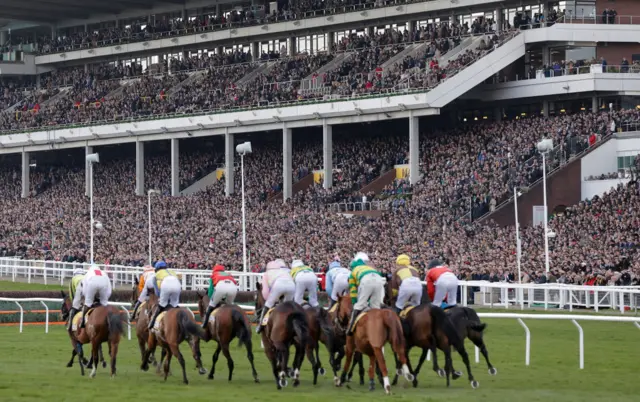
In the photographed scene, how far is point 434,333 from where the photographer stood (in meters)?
15.3

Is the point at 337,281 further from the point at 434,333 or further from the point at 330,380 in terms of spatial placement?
the point at 434,333

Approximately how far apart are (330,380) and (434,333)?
1743mm

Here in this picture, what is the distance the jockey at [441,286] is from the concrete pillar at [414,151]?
2784 centimetres

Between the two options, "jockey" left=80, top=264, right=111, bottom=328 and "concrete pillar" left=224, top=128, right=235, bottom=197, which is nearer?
"jockey" left=80, top=264, right=111, bottom=328

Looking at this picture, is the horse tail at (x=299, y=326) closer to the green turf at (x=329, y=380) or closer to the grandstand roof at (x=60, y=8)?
the green turf at (x=329, y=380)

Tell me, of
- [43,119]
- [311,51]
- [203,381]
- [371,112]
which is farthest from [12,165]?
[203,381]

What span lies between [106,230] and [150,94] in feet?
38.2

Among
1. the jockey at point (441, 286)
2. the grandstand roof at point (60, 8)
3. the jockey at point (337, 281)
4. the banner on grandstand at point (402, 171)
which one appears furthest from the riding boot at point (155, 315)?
the grandstand roof at point (60, 8)

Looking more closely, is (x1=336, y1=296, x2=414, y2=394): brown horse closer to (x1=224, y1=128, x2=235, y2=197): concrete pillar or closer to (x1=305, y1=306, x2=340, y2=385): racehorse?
(x1=305, y1=306, x2=340, y2=385): racehorse

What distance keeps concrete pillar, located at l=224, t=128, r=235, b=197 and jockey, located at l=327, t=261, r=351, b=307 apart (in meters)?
33.8

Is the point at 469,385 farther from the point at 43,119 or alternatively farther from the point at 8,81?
the point at 8,81

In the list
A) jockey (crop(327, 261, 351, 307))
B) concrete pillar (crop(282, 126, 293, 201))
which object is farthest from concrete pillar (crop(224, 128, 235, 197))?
jockey (crop(327, 261, 351, 307))

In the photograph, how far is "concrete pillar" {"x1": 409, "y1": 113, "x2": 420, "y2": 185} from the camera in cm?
4431

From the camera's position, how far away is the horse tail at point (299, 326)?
15383 millimetres
